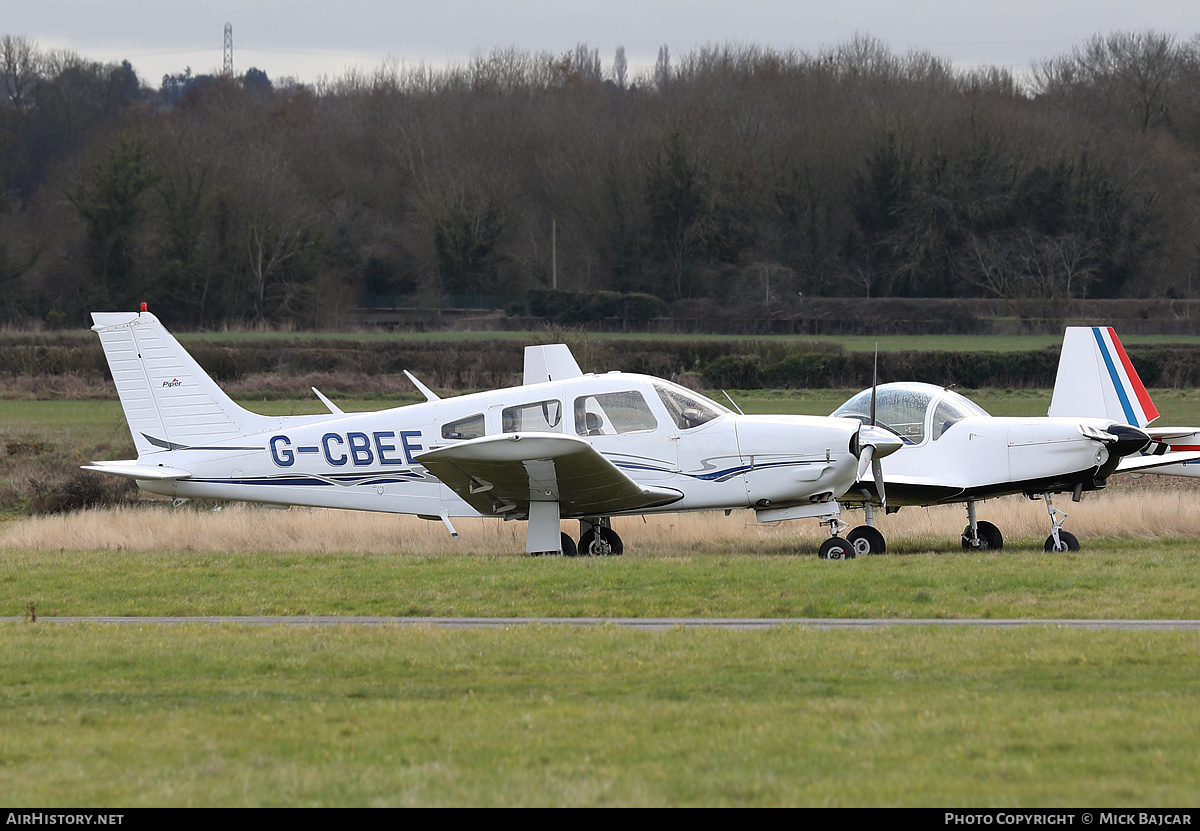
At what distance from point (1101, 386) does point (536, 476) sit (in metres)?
8.03

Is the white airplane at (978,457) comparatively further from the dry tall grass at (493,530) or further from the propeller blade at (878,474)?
the dry tall grass at (493,530)

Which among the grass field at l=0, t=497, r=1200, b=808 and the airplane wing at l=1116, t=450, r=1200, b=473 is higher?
the airplane wing at l=1116, t=450, r=1200, b=473

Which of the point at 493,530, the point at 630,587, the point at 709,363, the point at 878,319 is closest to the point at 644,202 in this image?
the point at 878,319

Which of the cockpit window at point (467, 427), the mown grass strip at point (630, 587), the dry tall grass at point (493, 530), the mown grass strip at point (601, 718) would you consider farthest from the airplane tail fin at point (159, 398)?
the mown grass strip at point (601, 718)

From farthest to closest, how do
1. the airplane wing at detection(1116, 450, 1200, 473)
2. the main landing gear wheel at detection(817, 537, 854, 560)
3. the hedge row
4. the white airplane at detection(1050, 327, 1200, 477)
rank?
the hedge row → the white airplane at detection(1050, 327, 1200, 477) → the airplane wing at detection(1116, 450, 1200, 473) → the main landing gear wheel at detection(817, 537, 854, 560)

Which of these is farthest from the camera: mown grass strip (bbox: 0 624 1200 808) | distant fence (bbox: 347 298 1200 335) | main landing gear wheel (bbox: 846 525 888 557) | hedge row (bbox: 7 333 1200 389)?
distant fence (bbox: 347 298 1200 335)

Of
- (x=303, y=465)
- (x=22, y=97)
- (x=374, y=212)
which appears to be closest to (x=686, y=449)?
(x=303, y=465)

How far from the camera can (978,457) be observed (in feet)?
47.5

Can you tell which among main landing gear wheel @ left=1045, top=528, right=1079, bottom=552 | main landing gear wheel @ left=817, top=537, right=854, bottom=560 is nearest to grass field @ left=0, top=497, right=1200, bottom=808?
main landing gear wheel @ left=817, top=537, right=854, bottom=560

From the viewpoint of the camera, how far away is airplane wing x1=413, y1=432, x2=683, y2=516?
41.2 ft

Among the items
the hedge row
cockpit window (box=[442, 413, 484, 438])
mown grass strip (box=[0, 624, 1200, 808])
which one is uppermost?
the hedge row

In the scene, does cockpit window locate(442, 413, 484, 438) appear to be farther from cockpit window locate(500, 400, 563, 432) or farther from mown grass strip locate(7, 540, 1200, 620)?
mown grass strip locate(7, 540, 1200, 620)

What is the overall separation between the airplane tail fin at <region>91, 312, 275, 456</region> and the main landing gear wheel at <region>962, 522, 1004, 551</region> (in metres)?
8.54
